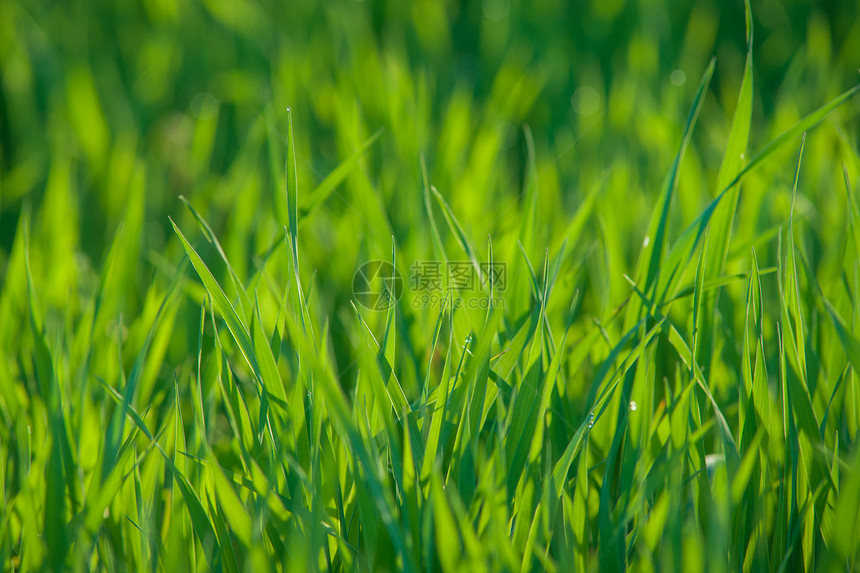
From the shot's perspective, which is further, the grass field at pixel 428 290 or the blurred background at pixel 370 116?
the blurred background at pixel 370 116

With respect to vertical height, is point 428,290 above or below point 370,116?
below

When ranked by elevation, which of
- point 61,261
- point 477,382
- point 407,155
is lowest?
point 477,382

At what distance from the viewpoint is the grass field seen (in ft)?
1.75

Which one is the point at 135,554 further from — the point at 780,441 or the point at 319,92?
the point at 319,92

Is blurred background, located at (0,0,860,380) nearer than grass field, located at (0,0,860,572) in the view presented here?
No

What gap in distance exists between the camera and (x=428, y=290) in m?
0.83

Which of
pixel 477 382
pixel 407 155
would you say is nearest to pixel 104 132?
pixel 407 155

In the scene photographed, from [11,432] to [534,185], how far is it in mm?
624

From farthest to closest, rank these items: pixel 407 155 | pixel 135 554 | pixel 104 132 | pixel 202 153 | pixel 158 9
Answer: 1. pixel 158 9
2. pixel 104 132
3. pixel 202 153
4. pixel 407 155
5. pixel 135 554

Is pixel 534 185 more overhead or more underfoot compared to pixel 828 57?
more underfoot

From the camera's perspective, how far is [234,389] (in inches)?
23.3

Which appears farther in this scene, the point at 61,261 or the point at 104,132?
the point at 104,132

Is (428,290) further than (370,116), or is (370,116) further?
(370,116)

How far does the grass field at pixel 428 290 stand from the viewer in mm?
535
